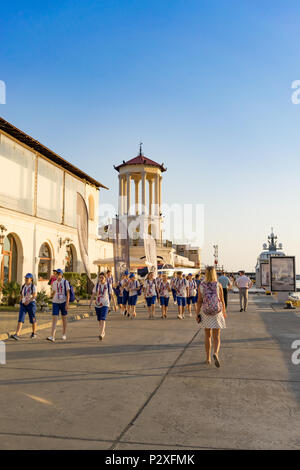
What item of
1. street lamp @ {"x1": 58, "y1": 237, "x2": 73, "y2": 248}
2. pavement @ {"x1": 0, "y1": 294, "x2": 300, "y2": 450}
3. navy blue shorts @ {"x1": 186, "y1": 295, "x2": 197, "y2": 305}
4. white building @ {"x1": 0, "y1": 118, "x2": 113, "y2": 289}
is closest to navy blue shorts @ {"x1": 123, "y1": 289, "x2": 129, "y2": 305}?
navy blue shorts @ {"x1": 186, "y1": 295, "x2": 197, "y2": 305}

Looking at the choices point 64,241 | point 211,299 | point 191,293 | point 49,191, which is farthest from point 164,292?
point 49,191

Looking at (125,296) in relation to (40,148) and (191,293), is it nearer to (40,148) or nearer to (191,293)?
(191,293)

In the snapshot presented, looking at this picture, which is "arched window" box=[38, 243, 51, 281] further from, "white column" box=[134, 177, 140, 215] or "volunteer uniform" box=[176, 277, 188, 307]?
"white column" box=[134, 177, 140, 215]

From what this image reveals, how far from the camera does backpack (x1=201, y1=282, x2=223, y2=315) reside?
8008mm

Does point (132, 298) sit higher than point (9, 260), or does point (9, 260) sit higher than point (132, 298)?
point (9, 260)

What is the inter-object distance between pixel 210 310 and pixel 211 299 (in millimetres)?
216

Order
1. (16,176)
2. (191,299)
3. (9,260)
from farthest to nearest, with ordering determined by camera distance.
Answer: (16,176), (9,260), (191,299)

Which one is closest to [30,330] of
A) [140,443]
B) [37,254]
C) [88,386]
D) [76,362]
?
[76,362]

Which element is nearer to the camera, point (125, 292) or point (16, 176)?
point (125, 292)

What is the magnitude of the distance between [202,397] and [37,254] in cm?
1843

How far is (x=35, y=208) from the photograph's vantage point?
23.4 meters

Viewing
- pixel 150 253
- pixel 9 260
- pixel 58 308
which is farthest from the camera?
pixel 150 253
